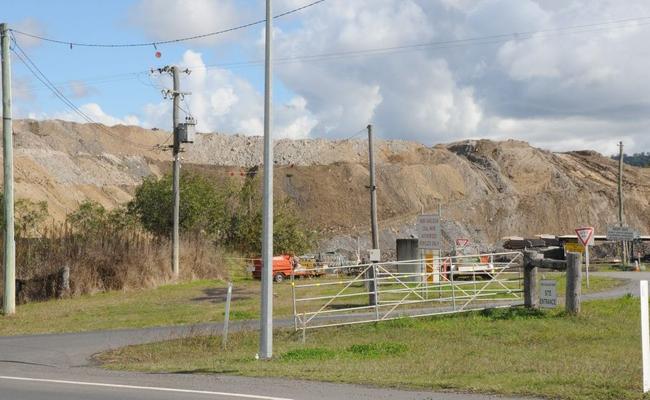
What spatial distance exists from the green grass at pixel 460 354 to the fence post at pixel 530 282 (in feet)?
1.70

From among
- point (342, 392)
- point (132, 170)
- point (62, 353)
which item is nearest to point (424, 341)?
point (342, 392)

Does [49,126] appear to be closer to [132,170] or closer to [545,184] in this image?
[132,170]

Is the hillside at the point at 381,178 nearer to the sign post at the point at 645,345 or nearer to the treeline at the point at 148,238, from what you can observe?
the treeline at the point at 148,238

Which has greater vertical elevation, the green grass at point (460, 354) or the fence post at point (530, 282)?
the fence post at point (530, 282)

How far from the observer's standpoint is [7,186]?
28172 millimetres

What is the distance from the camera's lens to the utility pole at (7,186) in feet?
91.8

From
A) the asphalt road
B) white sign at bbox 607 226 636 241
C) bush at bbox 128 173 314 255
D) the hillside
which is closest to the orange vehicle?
bush at bbox 128 173 314 255

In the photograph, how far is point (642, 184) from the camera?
99.2 metres

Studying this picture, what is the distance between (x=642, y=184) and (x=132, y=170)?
58510mm

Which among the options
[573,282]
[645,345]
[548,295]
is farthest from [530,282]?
[645,345]

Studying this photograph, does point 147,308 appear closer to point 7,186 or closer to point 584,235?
point 7,186

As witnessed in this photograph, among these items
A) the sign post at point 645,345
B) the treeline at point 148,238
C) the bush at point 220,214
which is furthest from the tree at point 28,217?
the sign post at point 645,345

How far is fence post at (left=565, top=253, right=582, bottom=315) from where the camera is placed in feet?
68.5

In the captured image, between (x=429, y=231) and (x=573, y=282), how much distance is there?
8338 millimetres
